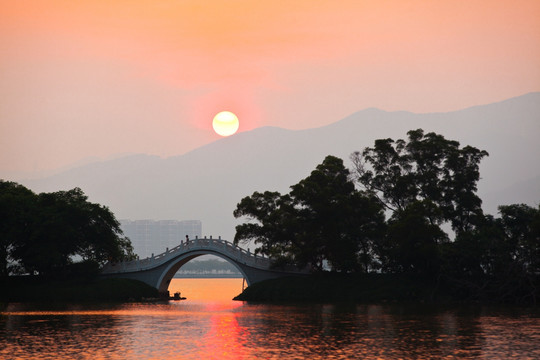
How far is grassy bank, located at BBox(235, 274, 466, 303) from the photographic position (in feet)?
220

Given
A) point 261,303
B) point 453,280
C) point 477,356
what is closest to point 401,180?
point 453,280

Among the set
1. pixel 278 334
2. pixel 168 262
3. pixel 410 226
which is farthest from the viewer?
pixel 168 262

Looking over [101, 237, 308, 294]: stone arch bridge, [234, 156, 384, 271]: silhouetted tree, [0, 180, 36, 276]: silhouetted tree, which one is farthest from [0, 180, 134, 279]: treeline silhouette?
[234, 156, 384, 271]: silhouetted tree

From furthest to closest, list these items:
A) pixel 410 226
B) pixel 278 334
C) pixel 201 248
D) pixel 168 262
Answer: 1. pixel 168 262
2. pixel 201 248
3. pixel 410 226
4. pixel 278 334

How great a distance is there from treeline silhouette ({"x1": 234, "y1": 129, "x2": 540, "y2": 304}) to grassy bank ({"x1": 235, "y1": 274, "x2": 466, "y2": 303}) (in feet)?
3.12

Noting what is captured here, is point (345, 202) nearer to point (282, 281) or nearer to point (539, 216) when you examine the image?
point (282, 281)

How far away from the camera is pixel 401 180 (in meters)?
73.3

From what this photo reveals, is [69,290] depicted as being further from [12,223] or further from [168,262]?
[168,262]

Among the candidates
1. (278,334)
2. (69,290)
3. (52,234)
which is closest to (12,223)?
(52,234)

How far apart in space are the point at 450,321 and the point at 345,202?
1040 inches

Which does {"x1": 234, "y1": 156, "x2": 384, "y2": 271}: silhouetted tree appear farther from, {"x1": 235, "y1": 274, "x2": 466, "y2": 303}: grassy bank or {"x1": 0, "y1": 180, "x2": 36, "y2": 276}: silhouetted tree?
{"x1": 0, "y1": 180, "x2": 36, "y2": 276}: silhouetted tree

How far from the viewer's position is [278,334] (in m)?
38.6

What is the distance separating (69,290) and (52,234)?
19.0ft

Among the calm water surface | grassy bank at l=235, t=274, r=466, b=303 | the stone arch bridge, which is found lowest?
the calm water surface
